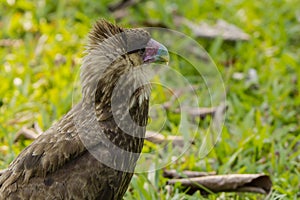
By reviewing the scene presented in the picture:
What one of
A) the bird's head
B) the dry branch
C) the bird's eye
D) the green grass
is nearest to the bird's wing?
the bird's head

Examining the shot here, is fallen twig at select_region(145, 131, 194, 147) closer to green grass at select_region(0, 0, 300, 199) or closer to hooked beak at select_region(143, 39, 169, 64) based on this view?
green grass at select_region(0, 0, 300, 199)

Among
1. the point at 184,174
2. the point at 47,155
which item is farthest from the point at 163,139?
the point at 47,155

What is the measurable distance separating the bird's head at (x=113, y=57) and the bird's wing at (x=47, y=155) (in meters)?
0.27

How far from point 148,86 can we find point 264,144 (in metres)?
1.79

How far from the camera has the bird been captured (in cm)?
430

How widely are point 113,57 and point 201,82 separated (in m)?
2.82

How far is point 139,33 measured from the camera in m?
4.58

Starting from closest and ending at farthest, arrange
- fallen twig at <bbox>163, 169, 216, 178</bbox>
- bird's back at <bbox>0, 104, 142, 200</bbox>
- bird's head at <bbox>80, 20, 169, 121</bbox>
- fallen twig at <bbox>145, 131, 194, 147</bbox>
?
bird's back at <bbox>0, 104, 142, 200</bbox> < bird's head at <bbox>80, 20, 169, 121</bbox> < fallen twig at <bbox>163, 169, 216, 178</bbox> < fallen twig at <bbox>145, 131, 194, 147</bbox>

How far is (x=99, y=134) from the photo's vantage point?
4410mm

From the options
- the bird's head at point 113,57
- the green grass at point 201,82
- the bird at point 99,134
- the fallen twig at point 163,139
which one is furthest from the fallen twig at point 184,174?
the bird's head at point 113,57

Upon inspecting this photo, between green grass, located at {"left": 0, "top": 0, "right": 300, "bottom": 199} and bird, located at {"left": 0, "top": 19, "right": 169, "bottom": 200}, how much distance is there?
17.9 inches

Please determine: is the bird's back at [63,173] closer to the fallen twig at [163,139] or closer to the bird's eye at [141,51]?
the bird's eye at [141,51]

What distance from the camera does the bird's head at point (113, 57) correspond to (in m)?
4.51

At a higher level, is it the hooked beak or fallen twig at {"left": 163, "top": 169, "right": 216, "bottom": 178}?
the hooked beak
